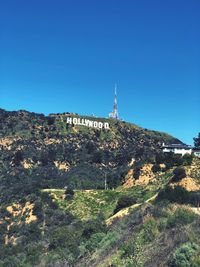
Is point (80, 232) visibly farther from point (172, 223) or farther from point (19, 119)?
point (19, 119)

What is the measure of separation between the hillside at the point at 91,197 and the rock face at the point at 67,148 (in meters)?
0.28

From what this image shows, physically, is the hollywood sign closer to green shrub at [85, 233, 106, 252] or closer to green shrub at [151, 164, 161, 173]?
green shrub at [151, 164, 161, 173]

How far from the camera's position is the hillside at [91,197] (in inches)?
1057

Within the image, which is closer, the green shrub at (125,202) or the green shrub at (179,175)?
the green shrub at (125,202)

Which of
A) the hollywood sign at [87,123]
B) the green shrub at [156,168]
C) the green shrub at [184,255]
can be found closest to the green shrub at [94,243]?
the green shrub at [184,255]

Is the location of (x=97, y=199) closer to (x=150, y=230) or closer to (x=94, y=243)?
(x=94, y=243)

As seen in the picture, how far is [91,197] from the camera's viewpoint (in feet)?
243

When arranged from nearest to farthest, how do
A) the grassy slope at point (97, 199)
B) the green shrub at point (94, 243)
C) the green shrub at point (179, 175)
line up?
the green shrub at point (94, 243) → the green shrub at point (179, 175) → the grassy slope at point (97, 199)

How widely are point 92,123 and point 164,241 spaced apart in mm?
133600

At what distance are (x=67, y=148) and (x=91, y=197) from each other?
57.8 metres

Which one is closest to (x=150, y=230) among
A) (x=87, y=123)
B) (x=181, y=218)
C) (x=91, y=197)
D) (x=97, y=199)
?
(x=181, y=218)

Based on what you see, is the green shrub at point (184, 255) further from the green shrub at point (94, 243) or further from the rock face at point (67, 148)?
the rock face at point (67, 148)

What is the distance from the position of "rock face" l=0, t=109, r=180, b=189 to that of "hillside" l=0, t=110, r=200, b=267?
0.92 feet

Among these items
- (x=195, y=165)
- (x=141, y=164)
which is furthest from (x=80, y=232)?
(x=141, y=164)
